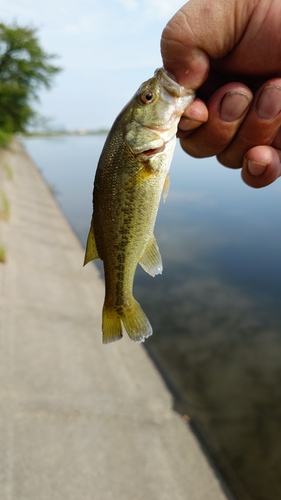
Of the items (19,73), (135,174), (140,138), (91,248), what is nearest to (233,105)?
(140,138)

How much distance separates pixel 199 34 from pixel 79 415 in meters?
5.85

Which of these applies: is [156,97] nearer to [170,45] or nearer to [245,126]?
[170,45]

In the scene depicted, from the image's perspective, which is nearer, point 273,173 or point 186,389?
point 273,173

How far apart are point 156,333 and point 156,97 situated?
31.8ft

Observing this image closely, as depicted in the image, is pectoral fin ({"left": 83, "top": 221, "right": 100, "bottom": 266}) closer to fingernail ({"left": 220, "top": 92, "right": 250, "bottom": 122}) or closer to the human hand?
the human hand

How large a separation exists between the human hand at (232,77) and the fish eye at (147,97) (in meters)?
0.27

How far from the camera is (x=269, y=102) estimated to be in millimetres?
2643

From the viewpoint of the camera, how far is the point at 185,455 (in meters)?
6.32

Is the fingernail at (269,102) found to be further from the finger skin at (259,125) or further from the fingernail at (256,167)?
the fingernail at (256,167)

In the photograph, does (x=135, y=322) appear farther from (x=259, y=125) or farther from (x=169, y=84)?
(x=259, y=125)

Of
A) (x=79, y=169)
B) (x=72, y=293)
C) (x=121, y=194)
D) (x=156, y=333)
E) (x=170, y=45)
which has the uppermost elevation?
(x=170, y=45)

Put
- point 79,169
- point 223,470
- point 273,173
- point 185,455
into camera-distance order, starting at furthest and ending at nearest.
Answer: point 79,169 < point 223,470 < point 185,455 < point 273,173

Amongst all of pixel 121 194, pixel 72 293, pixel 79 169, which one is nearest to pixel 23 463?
pixel 121 194

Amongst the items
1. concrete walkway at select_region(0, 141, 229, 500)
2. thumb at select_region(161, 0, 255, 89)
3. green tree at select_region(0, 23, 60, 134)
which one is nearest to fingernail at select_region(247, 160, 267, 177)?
thumb at select_region(161, 0, 255, 89)
